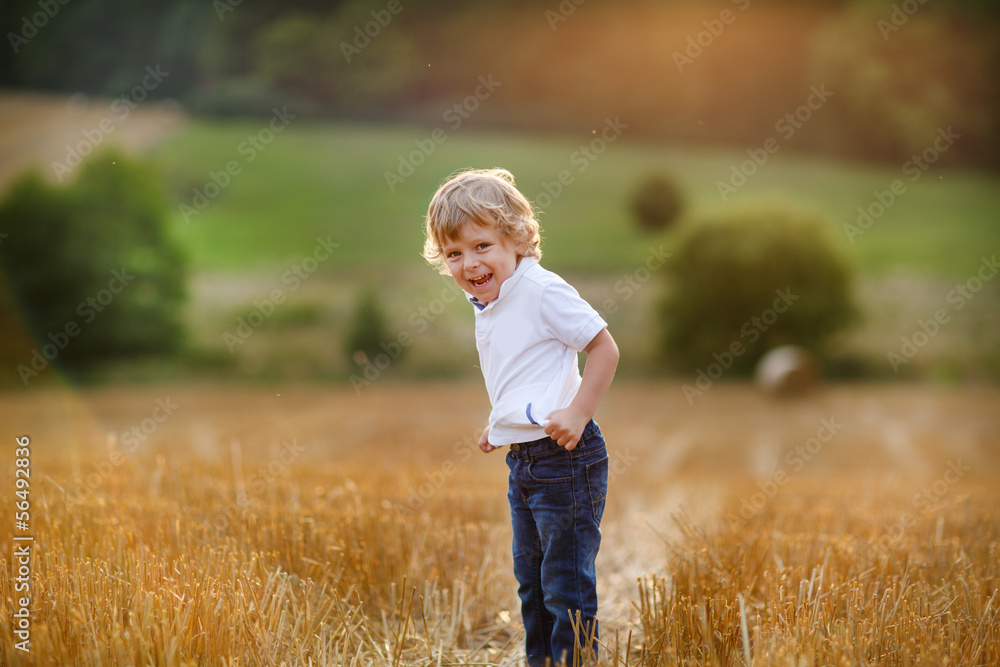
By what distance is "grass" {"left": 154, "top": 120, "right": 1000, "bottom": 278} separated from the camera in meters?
17.8

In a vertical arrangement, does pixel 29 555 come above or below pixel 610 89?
below

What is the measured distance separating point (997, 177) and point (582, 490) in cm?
2013

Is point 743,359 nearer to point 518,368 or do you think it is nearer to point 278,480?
point 278,480

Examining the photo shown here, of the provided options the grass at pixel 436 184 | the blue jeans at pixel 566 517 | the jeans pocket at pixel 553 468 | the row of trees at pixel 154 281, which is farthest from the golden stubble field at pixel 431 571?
the grass at pixel 436 184

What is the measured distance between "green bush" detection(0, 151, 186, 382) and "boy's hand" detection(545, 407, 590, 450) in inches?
561

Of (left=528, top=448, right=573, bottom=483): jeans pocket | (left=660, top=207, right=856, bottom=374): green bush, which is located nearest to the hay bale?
(left=660, top=207, right=856, bottom=374): green bush

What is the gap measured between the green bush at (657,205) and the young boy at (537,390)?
16.1 meters

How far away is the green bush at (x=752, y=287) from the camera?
1413cm

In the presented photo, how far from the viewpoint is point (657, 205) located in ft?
60.3

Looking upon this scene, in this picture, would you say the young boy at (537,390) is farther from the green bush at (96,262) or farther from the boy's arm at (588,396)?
the green bush at (96,262)

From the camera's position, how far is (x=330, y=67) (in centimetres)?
1800

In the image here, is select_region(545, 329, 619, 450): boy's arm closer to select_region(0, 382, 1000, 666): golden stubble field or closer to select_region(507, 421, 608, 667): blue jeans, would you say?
select_region(507, 421, 608, 667): blue jeans

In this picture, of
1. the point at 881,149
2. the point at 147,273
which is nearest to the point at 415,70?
the point at 147,273

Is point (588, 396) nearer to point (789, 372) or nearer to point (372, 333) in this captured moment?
point (789, 372)
